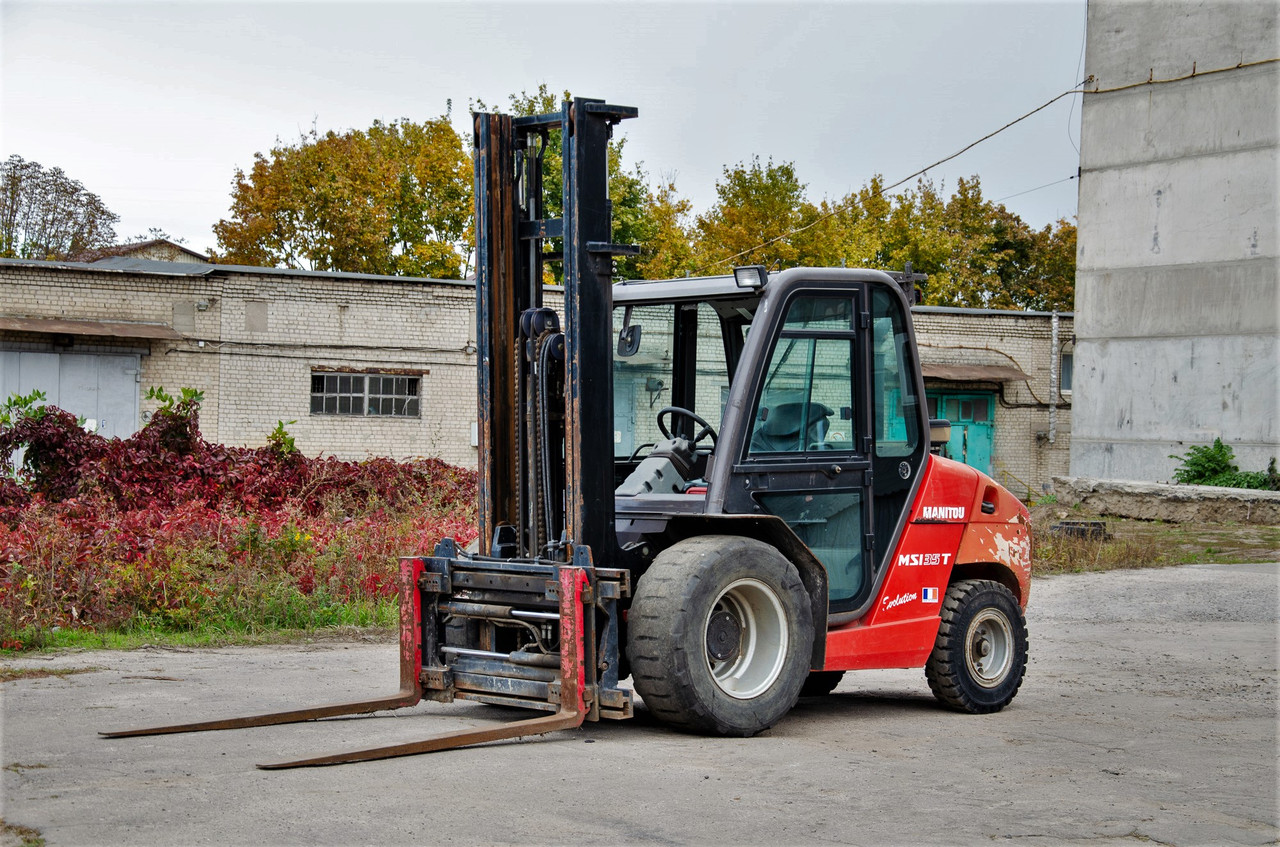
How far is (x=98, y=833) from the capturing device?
435 cm

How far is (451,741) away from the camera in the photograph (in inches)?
226

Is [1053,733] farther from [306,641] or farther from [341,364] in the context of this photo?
[341,364]

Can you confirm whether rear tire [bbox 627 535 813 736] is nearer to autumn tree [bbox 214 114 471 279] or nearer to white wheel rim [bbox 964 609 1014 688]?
white wheel rim [bbox 964 609 1014 688]

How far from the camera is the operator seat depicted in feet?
22.2

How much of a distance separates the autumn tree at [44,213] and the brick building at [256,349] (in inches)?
1064

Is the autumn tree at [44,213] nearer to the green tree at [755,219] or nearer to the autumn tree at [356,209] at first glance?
the autumn tree at [356,209]

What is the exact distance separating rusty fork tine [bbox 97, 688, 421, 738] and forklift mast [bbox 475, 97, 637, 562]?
0.93 meters

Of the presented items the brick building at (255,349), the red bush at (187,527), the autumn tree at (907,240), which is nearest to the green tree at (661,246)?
the autumn tree at (907,240)

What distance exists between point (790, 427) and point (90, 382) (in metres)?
21.5

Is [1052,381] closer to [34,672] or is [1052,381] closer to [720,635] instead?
[720,635]

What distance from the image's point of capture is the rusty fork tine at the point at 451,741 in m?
5.39

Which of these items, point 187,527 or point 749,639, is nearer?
point 749,639

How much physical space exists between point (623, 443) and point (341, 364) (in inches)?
805

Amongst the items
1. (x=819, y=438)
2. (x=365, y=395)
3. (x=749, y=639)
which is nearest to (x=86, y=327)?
(x=365, y=395)
